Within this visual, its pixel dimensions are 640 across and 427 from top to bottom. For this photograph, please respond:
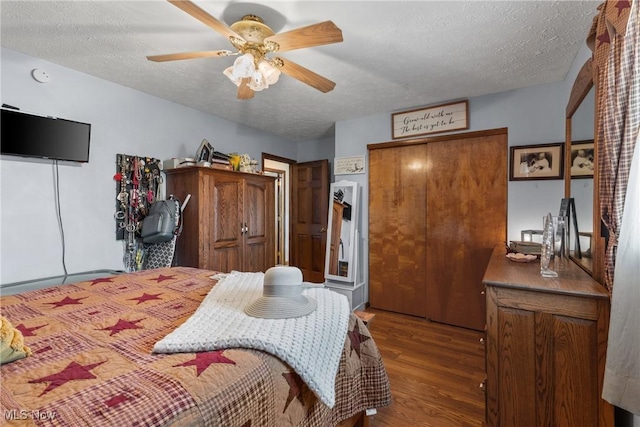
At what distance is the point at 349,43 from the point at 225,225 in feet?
6.59

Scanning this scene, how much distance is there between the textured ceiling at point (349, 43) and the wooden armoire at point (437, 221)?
577 mm

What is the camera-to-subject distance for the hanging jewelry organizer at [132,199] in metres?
2.54

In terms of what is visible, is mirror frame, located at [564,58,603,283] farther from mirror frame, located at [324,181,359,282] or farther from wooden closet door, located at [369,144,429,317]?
mirror frame, located at [324,181,359,282]

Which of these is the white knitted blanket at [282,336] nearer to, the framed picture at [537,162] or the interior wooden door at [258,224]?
the interior wooden door at [258,224]

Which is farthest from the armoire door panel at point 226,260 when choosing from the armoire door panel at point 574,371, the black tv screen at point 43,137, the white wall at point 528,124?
the white wall at point 528,124

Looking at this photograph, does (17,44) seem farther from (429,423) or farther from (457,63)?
(429,423)

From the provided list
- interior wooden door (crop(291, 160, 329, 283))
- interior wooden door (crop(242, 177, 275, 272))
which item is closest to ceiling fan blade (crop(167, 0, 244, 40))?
interior wooden door (crop(242, 177, 275, 272))

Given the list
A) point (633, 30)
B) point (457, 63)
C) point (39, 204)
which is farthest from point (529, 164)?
point (39, 204)

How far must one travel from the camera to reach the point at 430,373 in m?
2.11

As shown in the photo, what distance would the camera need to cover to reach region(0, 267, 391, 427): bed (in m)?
0.64

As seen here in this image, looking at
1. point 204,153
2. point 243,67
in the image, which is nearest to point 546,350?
point 243,67

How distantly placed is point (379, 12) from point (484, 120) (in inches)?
69.0

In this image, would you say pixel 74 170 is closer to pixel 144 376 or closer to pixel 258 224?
pixel 258 224

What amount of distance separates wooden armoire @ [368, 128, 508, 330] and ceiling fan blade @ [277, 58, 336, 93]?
1.57m
